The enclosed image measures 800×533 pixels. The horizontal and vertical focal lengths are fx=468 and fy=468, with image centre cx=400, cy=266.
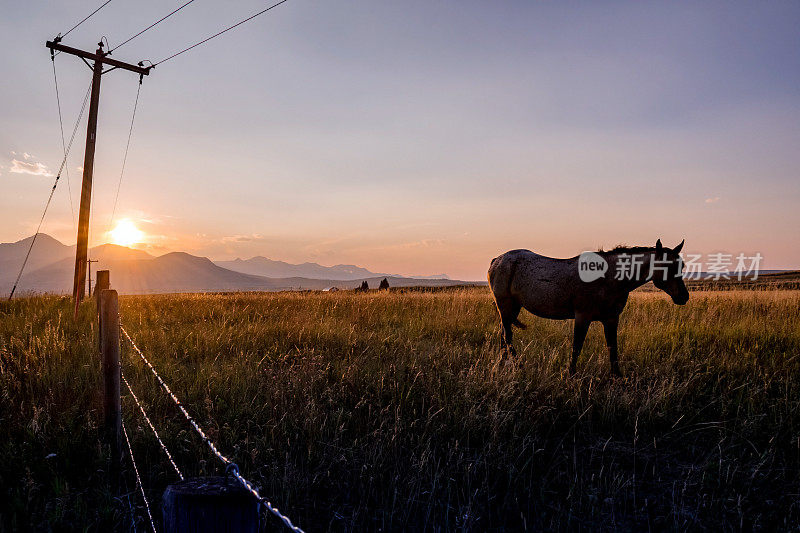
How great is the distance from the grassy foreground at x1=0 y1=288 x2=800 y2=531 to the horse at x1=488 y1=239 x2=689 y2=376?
0.65 meters

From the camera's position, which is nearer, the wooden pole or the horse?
the horse

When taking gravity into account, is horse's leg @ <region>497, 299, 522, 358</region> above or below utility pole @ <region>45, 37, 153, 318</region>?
below

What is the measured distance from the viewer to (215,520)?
1.62 metres

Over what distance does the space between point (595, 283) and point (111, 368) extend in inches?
217

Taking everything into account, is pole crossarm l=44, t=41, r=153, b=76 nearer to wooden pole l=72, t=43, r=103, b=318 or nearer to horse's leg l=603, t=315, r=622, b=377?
wooden pole l=72, t=43, r=103, b=318

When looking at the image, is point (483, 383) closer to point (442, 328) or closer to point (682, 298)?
point (682, 298)

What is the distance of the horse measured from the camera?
5863mm

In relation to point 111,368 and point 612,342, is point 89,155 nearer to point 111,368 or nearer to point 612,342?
point 111,368

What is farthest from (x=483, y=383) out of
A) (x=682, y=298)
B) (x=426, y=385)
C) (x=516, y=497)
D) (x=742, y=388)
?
(x=742, y=388)

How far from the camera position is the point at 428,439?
3.77 m

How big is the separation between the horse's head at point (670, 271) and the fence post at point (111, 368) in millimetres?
5919

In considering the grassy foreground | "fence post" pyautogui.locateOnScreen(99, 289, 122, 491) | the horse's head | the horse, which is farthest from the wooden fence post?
the horse's head

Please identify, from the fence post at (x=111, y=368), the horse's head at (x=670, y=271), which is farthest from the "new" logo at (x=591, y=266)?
the fence post at (x=111, y=368)

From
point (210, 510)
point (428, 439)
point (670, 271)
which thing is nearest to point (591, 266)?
point (670, 271)
